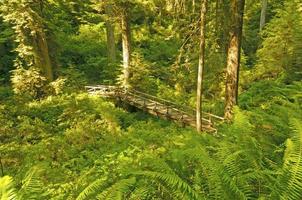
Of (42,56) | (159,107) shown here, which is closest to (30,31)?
(42,56)

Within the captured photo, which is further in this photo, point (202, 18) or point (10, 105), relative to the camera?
point (10, 105)

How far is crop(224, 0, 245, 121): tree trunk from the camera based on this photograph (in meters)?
10.7

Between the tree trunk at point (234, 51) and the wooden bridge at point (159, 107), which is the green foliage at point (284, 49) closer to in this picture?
the wooden bridge at point (159, 107)

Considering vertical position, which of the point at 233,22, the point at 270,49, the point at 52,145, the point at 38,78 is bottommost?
the point at 52,145

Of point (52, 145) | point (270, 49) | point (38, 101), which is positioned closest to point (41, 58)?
point (38, 101)

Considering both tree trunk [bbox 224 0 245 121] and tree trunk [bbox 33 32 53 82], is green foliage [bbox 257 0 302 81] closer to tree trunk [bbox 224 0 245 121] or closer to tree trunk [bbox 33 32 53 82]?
tree trunk [bbox 224 0 245 121]

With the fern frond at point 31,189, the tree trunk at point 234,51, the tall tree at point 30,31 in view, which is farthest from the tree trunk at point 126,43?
the fern frond at point 31,189

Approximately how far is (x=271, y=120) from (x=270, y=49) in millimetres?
13115

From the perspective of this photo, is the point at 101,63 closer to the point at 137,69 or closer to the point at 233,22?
the point at 137,69

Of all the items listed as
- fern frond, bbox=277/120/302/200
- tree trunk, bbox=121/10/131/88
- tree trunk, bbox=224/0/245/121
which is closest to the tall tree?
tree trunk, bbox=121/10/131/88

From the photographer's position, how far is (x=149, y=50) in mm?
34250

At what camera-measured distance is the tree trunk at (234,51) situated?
35.2 feet

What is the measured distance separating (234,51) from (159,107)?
8948 mm

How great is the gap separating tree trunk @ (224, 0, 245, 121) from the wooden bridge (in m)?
3.33
